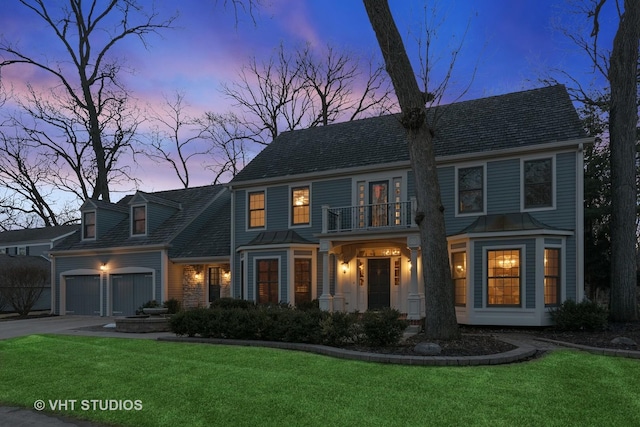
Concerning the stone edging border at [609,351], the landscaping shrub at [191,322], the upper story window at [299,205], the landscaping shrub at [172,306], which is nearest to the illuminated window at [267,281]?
the upper story window at [299,205]

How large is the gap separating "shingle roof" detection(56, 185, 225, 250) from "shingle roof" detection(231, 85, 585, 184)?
441cm

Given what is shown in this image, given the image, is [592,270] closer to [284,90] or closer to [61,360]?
[61,360]

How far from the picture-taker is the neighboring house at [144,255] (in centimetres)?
2139

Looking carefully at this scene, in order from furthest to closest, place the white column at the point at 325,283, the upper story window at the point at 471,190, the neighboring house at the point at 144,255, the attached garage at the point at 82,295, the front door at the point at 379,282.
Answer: the attached garage at the point at 82,295 < the neighboring house at the point at 144,255 < the front door at the point at 379,282 < the white column at the point at 325,283 < the upper story window at the point at 471,190

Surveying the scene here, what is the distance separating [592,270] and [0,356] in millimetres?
17906

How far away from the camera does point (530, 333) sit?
1334 cm

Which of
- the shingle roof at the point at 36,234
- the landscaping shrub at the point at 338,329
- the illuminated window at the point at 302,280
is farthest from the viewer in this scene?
the shingle roof at the point at 36,234

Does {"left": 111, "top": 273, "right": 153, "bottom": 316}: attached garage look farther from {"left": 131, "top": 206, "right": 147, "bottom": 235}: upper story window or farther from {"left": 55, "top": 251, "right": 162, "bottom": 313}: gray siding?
{"left": 131, "top": 206, "right": 147, "bottom": 235}: upper story window

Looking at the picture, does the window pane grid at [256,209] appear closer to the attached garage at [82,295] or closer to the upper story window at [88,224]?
the attached garage at [82,295]

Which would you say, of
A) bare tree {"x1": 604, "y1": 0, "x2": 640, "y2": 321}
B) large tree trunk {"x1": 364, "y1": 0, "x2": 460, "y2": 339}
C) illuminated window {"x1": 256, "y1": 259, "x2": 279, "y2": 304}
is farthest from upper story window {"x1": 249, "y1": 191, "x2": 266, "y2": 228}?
bare tree {"x1": 604, "y1": 0, "x2": 640, "y2": 321}

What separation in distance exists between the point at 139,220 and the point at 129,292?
322cm

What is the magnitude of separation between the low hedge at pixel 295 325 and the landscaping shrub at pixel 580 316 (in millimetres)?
5592

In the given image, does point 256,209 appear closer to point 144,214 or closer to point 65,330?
point 144,214

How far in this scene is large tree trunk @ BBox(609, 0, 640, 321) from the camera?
47.5 feet
